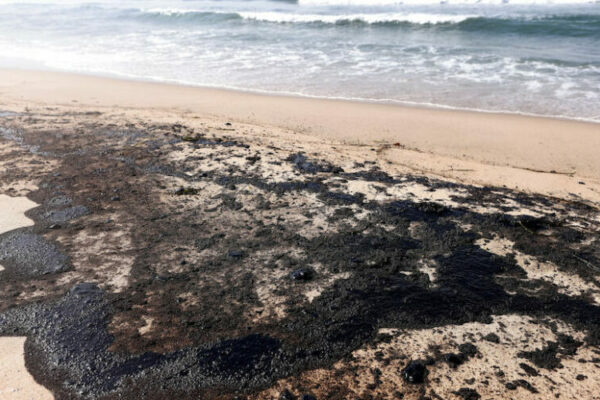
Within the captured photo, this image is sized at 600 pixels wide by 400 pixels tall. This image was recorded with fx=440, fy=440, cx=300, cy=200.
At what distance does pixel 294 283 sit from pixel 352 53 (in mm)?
10950

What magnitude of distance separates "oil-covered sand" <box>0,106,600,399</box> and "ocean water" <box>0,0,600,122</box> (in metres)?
4.73

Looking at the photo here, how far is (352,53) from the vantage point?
12961mm

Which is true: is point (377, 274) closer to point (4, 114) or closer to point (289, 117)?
point (289, 117)

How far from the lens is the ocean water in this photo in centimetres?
919

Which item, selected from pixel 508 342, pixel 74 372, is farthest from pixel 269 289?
pixel 508 342

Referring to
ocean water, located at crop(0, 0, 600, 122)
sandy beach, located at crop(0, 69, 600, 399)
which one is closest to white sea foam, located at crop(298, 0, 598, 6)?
ocean water, located at crop(0, 0, 600, 122)

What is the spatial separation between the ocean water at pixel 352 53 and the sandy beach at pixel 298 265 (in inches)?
125

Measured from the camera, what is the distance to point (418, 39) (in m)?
14.9

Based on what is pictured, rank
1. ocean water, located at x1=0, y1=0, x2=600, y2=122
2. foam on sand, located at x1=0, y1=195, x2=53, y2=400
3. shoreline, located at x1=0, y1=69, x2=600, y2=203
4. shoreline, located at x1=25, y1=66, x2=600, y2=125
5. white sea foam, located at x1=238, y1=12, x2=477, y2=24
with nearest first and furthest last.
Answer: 1. foam on sand, located at x1=0, y1=195, x2=53, y2=400
2. shoreline, located at x1=0, y1=69, x2=600, y2=203
3. shoreline, located at x1=25, y1=66, x2=600, y2=125
4. ocean water, located at x1=0, y1=0, x2=600, y2=122
5. white sea foam, located at x1=238, y1=12, x2=477, y2=24

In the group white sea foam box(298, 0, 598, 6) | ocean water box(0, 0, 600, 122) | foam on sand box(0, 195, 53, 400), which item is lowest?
foam on sand box(0, 195, 53, 400)

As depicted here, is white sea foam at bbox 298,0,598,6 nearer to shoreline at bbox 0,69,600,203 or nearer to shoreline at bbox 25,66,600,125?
shoreline at bbox 25,66,600,125

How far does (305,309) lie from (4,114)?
7168 millimetres

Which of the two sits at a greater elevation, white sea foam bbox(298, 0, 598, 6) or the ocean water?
white sea foam bbox(298, 0, 598, 6)

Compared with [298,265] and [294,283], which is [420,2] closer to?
[298,265]
